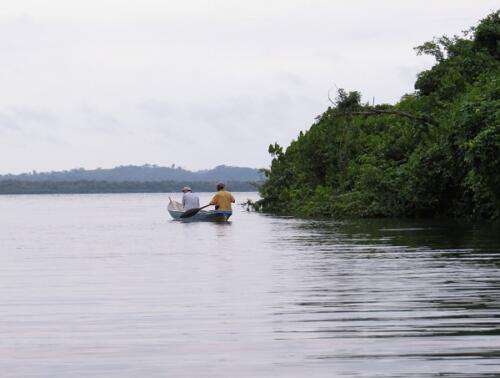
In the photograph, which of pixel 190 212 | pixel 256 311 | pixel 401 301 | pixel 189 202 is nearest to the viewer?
pixel 256 311

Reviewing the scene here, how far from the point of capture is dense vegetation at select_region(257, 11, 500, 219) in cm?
3419

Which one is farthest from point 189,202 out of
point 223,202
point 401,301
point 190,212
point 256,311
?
point 256,311

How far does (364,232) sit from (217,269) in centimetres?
1306

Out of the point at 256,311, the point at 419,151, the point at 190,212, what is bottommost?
the point at 256,311

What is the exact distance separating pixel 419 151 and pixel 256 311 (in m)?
29.1

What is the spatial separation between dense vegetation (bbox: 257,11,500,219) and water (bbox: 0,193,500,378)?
332 inches

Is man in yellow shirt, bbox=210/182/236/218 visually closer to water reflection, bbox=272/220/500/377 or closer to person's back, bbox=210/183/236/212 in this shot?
person's back, bbox=210/183/236/212

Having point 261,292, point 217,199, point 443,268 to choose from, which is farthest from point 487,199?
point 261,292

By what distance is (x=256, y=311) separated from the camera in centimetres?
1338

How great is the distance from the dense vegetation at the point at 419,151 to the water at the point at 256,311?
844 centimetres

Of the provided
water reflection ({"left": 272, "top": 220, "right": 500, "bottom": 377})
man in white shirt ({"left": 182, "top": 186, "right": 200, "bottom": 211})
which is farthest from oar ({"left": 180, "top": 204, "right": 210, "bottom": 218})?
water reflection ({"left": 272, "top": 220, "right": 500, "bottom": 377})

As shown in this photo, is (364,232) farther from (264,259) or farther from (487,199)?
(264,259)

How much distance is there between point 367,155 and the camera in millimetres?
48531

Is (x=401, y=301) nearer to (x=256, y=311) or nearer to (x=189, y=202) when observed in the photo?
(x=256, y=311)
